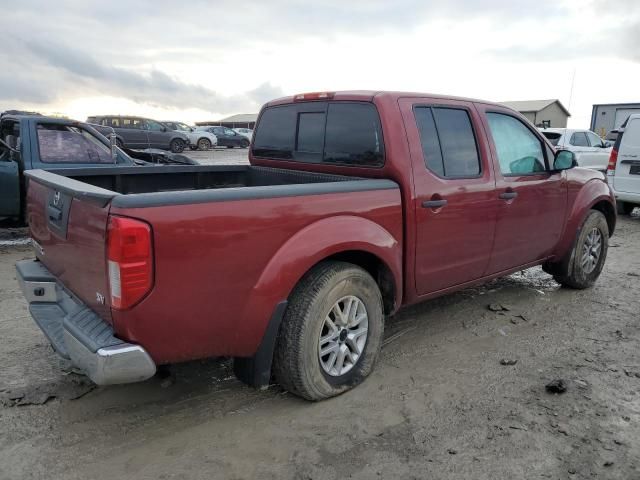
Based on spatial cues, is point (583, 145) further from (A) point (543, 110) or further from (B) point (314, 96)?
(A) point (543, 110)

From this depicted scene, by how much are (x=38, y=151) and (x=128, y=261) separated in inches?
210

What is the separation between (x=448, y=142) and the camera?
3.88m

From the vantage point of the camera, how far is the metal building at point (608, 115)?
25609mm

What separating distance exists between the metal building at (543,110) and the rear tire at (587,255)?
50.3 metres

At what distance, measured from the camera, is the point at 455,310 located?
4.88 metres

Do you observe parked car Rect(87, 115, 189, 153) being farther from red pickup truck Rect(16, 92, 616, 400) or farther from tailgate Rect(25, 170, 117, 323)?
tailgate Rect(25, 170, 117, 323)

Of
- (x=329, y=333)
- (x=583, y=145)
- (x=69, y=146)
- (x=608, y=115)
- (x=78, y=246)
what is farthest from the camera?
(x=608, y=115)

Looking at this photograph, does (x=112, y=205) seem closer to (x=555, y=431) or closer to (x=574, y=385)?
(x=555, y=431)

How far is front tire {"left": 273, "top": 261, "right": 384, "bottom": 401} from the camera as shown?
299 cm

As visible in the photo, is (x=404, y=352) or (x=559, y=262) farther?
(x=559, y=262)

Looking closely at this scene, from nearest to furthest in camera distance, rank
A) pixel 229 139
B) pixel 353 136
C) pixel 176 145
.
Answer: pixel 353 136, pixel 176 145, pixel 229 139

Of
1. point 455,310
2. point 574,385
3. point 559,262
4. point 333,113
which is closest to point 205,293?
point 333,113

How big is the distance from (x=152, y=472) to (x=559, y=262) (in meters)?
4.29

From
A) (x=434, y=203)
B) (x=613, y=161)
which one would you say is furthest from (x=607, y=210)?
(x=613, y=161)
